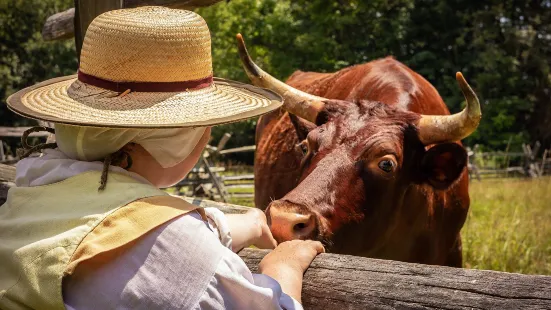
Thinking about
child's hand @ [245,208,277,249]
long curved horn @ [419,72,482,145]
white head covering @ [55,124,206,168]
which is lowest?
long curved horn @ [419,72,482,145]

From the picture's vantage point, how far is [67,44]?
1192 inches

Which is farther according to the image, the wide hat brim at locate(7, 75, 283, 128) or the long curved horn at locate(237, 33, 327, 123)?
the long curved horn at locate(237, 33, 327, 123)

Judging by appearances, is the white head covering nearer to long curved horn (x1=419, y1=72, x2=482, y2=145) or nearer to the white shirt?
the white shirt

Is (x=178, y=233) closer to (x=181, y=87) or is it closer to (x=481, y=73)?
(x=181, y=87)

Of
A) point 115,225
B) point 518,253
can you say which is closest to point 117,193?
point 115,225

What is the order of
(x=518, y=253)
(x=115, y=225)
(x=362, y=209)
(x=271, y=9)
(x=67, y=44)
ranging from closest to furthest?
(x=115, y=225)
(x=362, y=209)
(x=518, y=253)
(x=67, y=44)
(x=271, y=9)

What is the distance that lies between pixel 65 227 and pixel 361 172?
2396 mm

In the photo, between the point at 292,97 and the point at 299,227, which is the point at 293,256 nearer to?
the point at 299,227

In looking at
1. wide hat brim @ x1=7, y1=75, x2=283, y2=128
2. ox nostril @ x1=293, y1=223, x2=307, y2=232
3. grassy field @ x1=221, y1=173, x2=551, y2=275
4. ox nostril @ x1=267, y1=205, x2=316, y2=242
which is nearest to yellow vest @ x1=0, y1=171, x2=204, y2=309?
wide hat brim @ x1=7, y1=75, x2=283, y2=128

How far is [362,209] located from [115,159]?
2276 millimetres

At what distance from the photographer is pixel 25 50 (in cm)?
2991

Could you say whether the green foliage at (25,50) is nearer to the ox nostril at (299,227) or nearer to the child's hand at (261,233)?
the ox nostril at (299,227)

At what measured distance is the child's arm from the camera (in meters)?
2.13

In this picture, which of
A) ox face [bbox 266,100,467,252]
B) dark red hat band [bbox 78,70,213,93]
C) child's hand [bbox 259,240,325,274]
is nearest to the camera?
dark red hat band [bbox 78,70,213,93]
